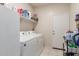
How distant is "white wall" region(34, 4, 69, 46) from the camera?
7.16 metres

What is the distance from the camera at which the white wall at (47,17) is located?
7165mm

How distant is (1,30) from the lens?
5.57 ft

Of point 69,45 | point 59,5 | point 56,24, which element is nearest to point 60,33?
point 56,24

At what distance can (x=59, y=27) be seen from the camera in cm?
699

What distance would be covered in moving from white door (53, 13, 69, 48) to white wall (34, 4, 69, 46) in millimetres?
245

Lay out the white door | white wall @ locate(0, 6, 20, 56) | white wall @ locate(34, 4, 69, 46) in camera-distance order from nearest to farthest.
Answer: white wall @ locate(0, 6, 20, 56) → the white door → white wall @ locate(34, 4, 69, 46)

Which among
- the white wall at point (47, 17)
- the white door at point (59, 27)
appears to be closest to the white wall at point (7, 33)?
the white door at point (59, 27)

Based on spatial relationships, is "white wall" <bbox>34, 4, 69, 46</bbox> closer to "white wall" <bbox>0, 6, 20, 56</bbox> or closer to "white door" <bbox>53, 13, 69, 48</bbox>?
"white door" <bbox>53, 13, 69, 48</bbox>

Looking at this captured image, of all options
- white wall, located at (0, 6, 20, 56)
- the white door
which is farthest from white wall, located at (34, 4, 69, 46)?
white wall, located at (0, 6, 20, 56)

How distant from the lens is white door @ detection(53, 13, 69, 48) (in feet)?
22.7

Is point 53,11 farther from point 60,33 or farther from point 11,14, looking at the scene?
point 11,14

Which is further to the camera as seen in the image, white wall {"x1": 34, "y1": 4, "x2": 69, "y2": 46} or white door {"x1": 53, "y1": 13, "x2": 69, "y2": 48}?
white wall {"x1": 34, "y1": 4, "x2": 69, "y2": 46}

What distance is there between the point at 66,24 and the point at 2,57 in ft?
18.1

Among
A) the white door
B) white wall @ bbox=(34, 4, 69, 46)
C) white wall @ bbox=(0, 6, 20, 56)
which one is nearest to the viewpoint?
white wall @ bbox=(0, 6, 20, 56)
